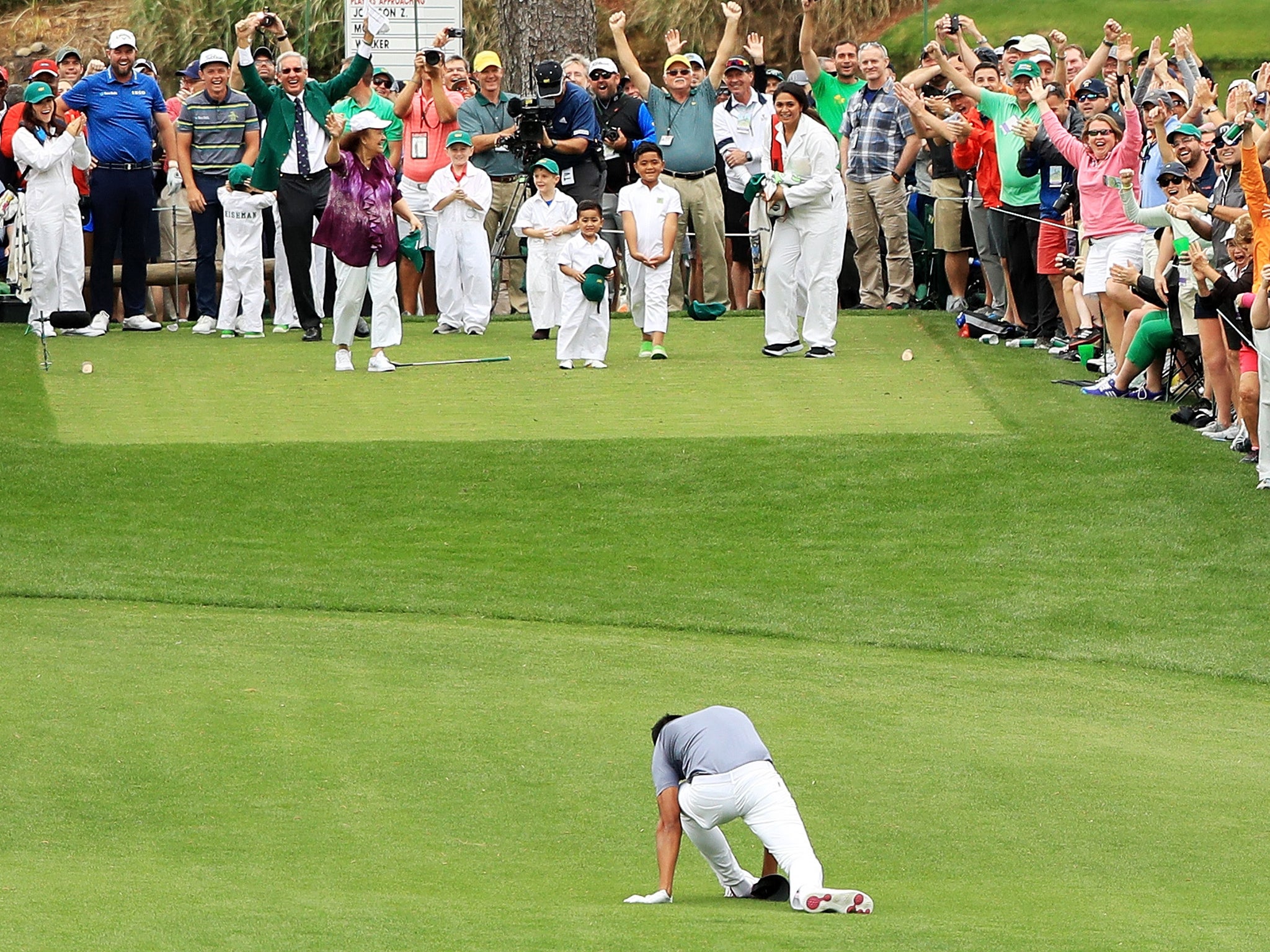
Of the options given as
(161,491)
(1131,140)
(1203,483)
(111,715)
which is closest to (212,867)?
(111,715)

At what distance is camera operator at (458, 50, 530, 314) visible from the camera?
771 inches

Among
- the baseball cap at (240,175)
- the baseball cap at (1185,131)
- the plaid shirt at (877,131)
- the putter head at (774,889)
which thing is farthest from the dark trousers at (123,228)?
the putter head at (774,889)

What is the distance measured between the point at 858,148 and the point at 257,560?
30.9 feet

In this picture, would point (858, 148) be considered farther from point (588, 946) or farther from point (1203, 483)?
point (588, 946)

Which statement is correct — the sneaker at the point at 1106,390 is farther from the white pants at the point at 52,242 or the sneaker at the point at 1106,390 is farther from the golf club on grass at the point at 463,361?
the white pants at the point at 52,242

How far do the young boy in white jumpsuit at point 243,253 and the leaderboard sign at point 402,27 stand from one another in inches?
185

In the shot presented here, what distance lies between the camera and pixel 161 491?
43.2 feet

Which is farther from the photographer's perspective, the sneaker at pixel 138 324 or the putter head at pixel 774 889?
the sneaker at pixel 138 324

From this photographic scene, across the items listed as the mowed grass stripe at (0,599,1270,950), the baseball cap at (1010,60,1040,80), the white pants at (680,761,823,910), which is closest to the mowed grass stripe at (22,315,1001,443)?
the baseball cap at (1010,60,1040,80)

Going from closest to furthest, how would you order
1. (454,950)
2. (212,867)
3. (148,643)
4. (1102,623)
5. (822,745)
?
(454,950) < (212,867) < (822,745) < (148,643) < (1102,623)

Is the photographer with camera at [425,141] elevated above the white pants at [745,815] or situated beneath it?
elevated above

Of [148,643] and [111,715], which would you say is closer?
[111,715]

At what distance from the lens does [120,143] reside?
18594mm

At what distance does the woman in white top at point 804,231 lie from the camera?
650 inches
